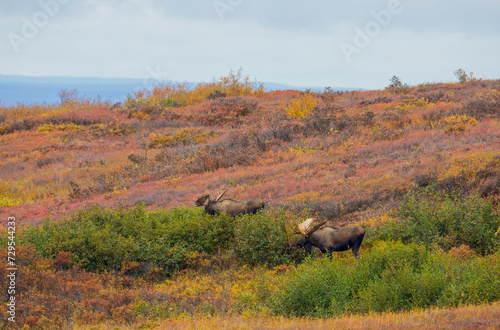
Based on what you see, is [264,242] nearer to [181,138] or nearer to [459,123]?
[459,123]

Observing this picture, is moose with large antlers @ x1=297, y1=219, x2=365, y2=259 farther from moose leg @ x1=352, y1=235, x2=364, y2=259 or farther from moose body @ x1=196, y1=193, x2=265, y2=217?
moose body @ x1=196, y1=193, x2=265, y2=217

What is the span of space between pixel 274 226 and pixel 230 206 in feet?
6.78

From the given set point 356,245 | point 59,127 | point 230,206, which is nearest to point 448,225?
point 356,245

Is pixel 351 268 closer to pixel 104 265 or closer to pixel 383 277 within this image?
pixel 383 277

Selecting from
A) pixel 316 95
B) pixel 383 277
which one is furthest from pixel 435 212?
pixel 316 95

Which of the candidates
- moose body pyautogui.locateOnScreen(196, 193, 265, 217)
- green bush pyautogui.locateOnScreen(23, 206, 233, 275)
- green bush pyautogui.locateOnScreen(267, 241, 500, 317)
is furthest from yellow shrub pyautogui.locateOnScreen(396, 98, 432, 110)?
green bush pyautogui.locateOnScreen(267, 241, 500, 317)

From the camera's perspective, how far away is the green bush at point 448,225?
10.3 meters

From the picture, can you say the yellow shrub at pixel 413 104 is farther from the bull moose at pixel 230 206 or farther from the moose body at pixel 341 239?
the moose body at pixel 341 239

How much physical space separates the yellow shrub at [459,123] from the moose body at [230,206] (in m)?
10.4

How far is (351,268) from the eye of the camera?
8.98 meters

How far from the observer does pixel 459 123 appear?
1964 cm

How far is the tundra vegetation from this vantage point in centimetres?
777

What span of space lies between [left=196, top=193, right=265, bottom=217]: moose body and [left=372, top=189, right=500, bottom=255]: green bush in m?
3.27

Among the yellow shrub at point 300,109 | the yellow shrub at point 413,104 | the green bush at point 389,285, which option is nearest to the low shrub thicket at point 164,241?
Answer: the green bush at point 389,285
